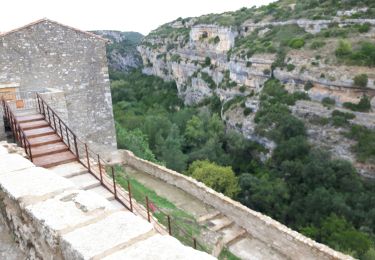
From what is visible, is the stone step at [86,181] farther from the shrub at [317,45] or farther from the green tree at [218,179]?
the shrub at [317,45]

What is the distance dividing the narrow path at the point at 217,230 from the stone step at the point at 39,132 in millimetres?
5037

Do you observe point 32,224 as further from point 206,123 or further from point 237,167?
point 206,123

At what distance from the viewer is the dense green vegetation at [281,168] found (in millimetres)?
25328

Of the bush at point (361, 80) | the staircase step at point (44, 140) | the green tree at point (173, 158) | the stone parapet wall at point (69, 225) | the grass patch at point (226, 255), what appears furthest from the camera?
the bush at point (361, 80)

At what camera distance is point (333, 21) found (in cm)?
4850

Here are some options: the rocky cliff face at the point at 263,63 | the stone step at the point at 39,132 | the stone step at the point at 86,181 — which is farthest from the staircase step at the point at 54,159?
the rocky cliff face at the point at 263,63

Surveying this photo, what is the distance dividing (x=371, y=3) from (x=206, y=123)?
25001 mm

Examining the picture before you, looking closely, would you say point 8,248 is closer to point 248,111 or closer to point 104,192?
point 104,192

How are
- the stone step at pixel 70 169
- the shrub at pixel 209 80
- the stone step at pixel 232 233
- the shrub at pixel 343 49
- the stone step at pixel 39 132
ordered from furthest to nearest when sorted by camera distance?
the shrub at pixel 209 80
the shrub at pixel 343 49
the stone step at pixel 232 233
the stone step at pixel 39 132
the stone step at pixel 70 169

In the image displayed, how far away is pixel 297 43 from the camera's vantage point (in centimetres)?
4647

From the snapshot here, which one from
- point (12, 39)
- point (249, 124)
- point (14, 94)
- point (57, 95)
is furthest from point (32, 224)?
point (249, 124)

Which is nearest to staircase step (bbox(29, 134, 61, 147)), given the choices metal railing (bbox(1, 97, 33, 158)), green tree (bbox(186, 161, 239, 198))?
metal railing (bbox(1, 97, 33, 158))

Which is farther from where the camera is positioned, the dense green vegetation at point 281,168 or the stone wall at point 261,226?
the dense green vegetation at point 281,168

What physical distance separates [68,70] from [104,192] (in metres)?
8.65
